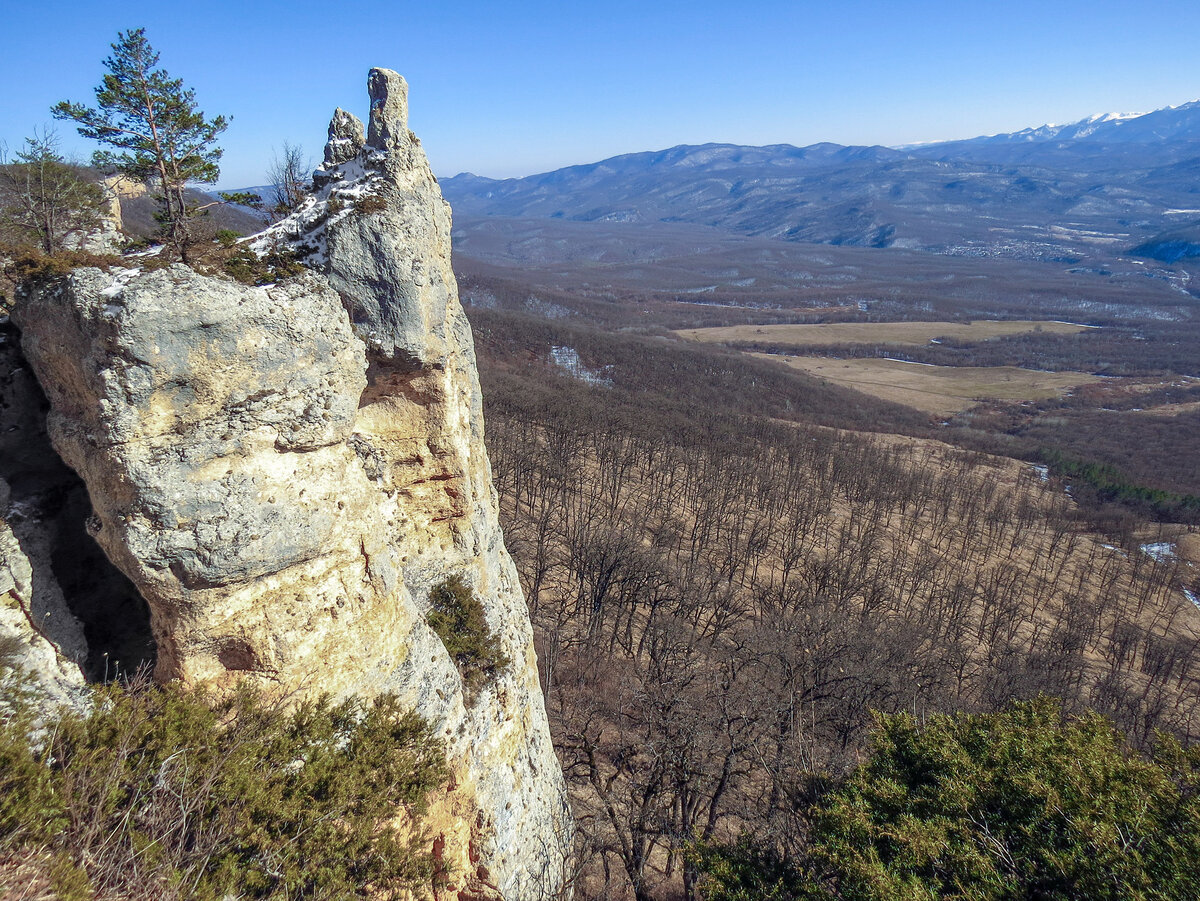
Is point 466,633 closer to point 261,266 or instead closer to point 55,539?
point 55,539

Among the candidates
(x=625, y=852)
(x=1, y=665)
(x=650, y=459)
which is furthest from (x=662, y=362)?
(x=1, y=665)

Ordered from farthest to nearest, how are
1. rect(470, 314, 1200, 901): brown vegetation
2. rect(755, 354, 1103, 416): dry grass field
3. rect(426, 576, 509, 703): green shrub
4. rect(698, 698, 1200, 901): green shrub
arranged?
rect(755, 354, 1103, 416): dry grass field, rect(470, 314, 1200, 901): brown vegetation, rect(426, 576, 509, 703): green shrub, rect(698, 698, 1200, 901): green shrub

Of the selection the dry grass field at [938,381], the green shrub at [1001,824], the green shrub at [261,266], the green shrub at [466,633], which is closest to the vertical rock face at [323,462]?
the green shrub at [466,633]

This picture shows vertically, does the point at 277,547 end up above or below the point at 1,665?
above

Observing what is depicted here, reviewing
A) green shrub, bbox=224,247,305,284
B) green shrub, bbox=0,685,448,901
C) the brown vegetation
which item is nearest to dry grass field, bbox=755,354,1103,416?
the brown vegetation

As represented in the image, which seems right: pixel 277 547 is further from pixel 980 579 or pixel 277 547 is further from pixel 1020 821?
pixel 980 579

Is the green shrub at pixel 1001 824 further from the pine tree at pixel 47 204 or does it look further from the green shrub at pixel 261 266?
the pine tree at pixel 47 204

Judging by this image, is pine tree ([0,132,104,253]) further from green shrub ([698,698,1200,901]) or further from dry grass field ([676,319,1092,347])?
dry grass field ([676,319,1092,347])
